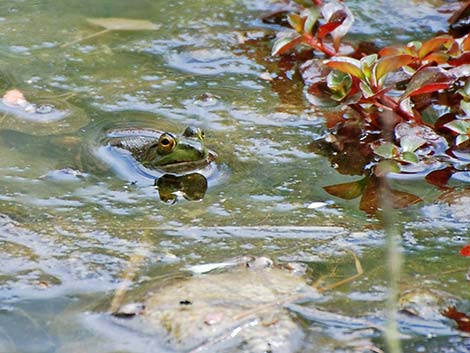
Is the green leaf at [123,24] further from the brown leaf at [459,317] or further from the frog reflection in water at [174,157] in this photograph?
the brown leaf at [459,317]

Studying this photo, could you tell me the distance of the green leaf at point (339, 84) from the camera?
3.72 m

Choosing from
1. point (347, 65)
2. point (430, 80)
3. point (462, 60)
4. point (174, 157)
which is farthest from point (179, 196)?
point (462, 60)

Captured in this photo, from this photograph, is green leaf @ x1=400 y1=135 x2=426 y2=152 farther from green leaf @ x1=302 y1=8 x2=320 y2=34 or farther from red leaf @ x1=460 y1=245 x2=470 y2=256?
green leaf @ x1=302 y1=8 x2=320 y2=34

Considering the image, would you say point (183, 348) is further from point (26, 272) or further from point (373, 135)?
point (373, 135)

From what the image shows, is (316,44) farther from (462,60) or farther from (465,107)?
(465,107)

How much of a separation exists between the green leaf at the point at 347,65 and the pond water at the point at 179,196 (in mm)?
302

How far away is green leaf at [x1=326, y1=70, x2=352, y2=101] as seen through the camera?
3721mm

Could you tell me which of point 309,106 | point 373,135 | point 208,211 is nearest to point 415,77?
point 373,135

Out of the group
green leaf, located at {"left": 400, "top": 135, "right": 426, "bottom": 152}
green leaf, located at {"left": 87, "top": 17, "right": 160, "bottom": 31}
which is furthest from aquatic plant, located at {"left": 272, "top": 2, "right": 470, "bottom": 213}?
green leaf, located at {"left": 87, "top": 17, "right": 160, "bottom": 31}

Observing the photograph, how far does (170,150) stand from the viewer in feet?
11.1

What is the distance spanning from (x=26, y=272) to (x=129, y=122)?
1203 mm

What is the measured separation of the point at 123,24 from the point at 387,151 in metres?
1.87

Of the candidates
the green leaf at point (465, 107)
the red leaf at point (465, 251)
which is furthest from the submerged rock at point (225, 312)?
the green leaf at point (465, 107)

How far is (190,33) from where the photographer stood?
4.59 m
